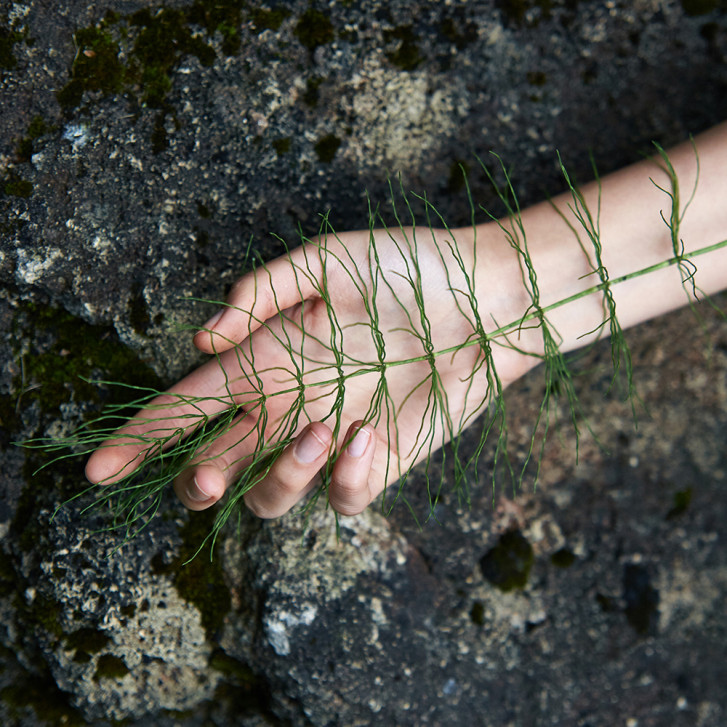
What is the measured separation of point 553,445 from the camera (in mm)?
2148

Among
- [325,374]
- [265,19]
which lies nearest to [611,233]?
[325,374]

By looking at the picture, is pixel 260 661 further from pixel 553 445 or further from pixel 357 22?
pixel 357 22

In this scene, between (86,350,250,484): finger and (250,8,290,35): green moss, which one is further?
(250,8,290,35): green moss

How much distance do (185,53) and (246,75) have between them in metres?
0.18

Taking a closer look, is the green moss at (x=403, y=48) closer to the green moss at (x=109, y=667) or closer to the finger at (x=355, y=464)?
the finger at (x=355, y=464)

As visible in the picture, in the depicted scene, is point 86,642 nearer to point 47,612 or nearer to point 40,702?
point 47,612

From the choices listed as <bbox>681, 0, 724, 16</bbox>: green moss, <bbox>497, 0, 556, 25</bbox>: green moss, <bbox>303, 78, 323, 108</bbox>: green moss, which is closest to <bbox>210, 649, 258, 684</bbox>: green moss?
<bbox>303, 78, 323, 108</bbox>: green moss

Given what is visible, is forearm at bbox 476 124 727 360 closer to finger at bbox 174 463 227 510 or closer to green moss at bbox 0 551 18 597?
finger at bbox 174 463 227 510

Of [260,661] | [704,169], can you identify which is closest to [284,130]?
[704,169]

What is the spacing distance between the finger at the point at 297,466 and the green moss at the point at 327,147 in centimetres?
86

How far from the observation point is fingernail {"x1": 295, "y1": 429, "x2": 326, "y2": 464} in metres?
1.52

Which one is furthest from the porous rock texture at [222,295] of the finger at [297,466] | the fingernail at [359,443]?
the fingernail at [359,443]

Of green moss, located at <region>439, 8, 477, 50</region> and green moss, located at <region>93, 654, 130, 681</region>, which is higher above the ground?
green moss, located at <region>439, 8, 477, 50</region>

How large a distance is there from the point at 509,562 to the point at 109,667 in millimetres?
1309
